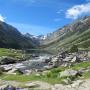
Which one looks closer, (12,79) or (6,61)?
(12,79)

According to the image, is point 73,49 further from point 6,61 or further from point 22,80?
point 22,80

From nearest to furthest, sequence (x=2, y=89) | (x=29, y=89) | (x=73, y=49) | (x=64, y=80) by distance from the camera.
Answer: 1. (x=2, y=89)
2. (x=29, y=89)
3. (x=64, y=80)
4. (x=73, y=49)

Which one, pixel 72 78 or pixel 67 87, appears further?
pixel 72 78

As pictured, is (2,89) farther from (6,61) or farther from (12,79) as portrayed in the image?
(6,61)

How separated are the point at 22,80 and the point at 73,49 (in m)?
153

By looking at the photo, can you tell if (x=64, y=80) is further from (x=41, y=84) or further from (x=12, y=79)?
(x=12, y=79)

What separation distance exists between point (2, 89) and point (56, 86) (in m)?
4.74

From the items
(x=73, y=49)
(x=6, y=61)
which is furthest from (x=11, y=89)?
(x=73, y=49)

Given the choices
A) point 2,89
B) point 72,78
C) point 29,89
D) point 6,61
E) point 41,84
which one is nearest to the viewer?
point 2,89

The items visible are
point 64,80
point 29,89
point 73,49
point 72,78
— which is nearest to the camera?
point 29,89

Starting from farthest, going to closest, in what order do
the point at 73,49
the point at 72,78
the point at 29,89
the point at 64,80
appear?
the point at 73,49 → the point at 72,78 → the point at 64,80 → the point at 29,89

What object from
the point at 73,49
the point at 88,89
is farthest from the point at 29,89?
the point at 73,49

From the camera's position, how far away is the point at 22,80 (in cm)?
2502

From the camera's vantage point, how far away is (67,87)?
73.0 ft
